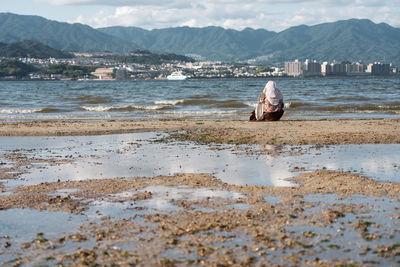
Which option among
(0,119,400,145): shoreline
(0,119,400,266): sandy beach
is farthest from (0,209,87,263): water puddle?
(0,119,400,145): shoreline

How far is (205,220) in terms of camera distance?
30.7 ft

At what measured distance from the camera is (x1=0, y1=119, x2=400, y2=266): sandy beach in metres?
7.68

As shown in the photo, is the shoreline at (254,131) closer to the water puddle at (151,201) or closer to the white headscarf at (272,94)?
the white headscarf at (272,94)

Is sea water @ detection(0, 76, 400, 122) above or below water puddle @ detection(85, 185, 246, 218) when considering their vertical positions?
below

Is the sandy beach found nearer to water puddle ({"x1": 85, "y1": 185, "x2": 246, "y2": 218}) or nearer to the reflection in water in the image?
water puddle ({"x1": 85, "y1": 185, "x2": 246, "y2": 218})

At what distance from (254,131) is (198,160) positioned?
7518 millimetres

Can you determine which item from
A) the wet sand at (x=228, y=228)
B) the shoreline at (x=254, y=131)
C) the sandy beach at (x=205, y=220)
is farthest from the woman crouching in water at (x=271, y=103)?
the wet sand at (x=228, y=228)

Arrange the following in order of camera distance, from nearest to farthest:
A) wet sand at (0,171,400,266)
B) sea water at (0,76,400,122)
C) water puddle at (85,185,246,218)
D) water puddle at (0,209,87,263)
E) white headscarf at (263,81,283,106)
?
wet sand at (0,171,400,266) → water puddle at (0,209,87,263) → water puddle at (85,185,246,218) → white headscarf at (263,81,283,106) → sea water at (0,76,400,122)

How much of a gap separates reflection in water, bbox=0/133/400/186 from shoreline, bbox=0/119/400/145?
1530mm

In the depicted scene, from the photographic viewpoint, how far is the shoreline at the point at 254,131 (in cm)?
2031

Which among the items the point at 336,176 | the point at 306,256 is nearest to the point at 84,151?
the point at 336,176

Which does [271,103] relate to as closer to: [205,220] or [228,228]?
[205,220]

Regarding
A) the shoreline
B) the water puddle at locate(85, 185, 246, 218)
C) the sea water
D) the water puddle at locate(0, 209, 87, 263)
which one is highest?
the water puddle at locate(0, 209, 87, 263)

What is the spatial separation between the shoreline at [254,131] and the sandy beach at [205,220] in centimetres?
649
